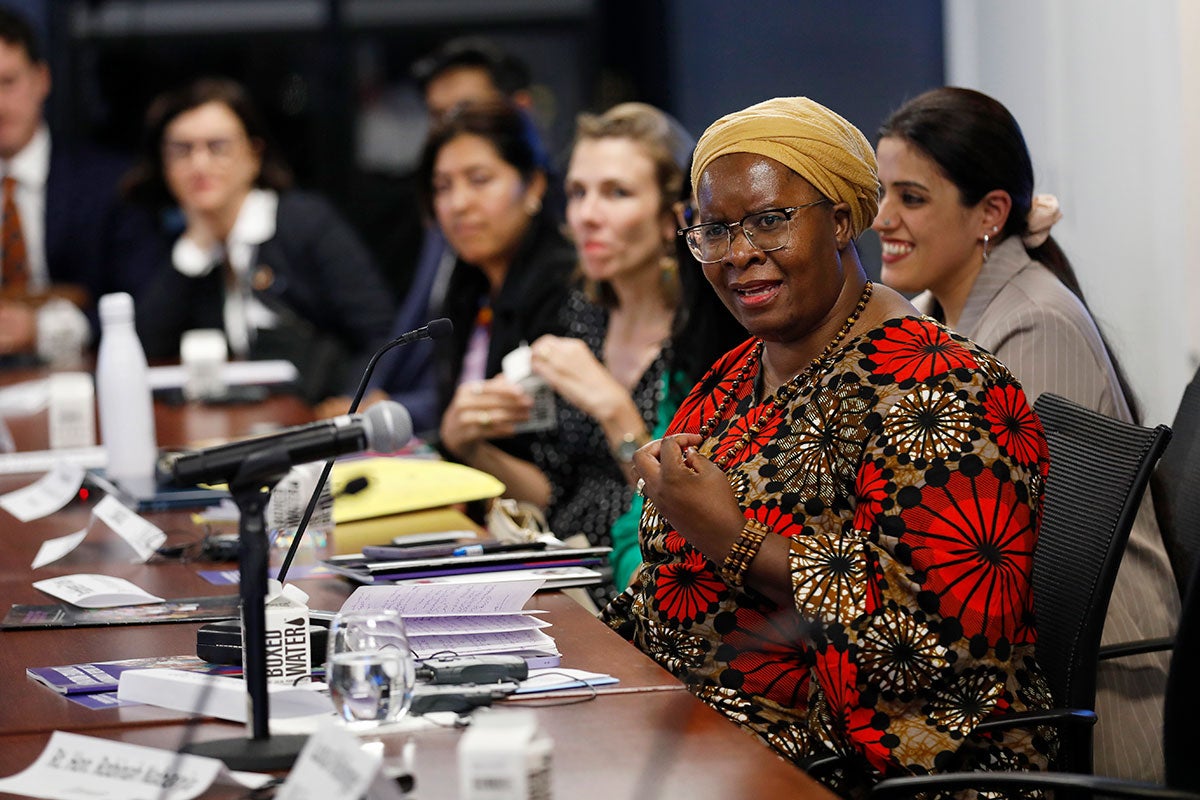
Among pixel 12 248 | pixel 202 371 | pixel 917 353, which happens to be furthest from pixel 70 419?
pixel 12 248

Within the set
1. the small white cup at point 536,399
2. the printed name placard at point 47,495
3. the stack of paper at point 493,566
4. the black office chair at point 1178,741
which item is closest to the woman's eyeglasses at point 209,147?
the small white cup at point 536,399

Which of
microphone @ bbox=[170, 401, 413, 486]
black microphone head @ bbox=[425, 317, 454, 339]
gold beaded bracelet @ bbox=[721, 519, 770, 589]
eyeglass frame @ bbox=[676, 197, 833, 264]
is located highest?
eyeglass frame @ bbox=[676, 197, 833, 264]

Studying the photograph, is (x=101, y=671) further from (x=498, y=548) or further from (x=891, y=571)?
(x=891, y=571)

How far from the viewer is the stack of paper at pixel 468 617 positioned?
67.6 inches

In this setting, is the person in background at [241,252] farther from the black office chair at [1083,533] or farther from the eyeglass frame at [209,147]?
the black office chair at [1083,533]

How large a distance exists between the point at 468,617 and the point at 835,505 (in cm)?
45

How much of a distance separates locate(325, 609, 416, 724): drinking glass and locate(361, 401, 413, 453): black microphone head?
0.20m

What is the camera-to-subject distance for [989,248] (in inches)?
102

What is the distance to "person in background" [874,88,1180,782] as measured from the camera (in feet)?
7.95

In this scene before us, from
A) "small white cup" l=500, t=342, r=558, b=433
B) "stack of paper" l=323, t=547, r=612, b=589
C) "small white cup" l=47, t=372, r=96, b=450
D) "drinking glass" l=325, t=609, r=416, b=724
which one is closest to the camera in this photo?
"drinking glass" l=325, t=609, r=416, b=724

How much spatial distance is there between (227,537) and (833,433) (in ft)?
3.70

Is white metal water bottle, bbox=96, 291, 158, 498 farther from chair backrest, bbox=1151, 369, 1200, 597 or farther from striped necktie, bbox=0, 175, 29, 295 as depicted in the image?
striped necktie, bbox=0, 175, 29, 295

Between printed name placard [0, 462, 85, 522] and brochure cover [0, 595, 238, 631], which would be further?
printed name placard [0, 462, 85, 522]

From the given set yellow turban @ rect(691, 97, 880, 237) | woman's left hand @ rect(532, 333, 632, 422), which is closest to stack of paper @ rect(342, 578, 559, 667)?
yellow turban @ rect(691, 97, 880, 237)
